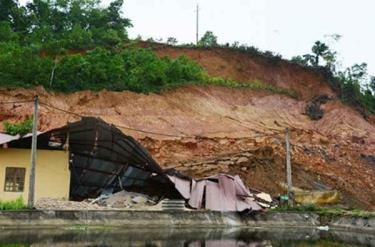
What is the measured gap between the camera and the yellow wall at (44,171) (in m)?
22.0

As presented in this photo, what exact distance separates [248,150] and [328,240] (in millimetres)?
13330

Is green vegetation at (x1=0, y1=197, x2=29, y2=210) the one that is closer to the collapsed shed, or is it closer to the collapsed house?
the collapsed house

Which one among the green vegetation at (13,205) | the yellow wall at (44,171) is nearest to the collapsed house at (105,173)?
the yellow wall at (44,171)

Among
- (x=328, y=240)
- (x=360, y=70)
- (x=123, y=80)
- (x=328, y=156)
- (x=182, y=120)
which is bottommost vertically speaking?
(x=328, y=240)

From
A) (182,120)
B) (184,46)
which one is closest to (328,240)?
(182,120)

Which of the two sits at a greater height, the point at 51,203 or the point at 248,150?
the point at 248,150

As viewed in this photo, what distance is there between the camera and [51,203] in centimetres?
2067

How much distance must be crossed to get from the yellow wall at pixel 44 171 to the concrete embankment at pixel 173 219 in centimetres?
338

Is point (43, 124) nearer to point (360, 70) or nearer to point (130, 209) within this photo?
point (130, 209)

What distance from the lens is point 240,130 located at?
33719 mm

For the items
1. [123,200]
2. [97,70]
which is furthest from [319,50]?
[123,200]

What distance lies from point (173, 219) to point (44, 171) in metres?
5.88

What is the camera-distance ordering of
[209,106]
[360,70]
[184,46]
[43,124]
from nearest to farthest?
[43,124]
[209,106]
[184,46]
[360,70]

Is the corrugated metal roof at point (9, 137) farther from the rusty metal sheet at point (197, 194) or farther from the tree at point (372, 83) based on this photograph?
the tree at point (372, 83)
